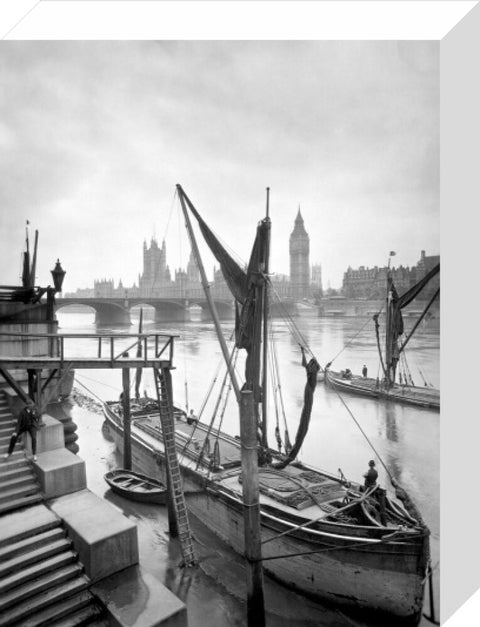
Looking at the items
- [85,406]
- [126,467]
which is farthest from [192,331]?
[126,467]

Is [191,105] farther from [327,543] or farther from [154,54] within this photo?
[327,543]

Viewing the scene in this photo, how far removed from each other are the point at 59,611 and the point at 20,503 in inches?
66.0

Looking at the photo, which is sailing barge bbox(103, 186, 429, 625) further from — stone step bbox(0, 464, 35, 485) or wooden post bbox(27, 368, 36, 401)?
wooden post bbox(27, 368, 36, 401)

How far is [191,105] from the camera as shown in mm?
5629

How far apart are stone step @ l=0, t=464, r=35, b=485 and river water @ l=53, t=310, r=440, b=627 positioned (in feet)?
8.37

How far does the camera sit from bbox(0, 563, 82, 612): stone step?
4.18m

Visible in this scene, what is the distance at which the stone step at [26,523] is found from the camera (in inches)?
188

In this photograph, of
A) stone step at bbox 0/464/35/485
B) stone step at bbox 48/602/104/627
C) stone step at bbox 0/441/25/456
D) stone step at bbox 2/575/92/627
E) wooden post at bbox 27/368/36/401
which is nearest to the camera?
stone step at bbox 2/575/92/627

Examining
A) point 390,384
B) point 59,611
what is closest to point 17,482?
point 59,611

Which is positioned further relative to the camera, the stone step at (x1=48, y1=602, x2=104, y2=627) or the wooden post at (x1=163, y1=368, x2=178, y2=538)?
the wooden post at (x1=163, y1=368, x2=178, y2=538)

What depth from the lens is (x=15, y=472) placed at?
5.81 metres

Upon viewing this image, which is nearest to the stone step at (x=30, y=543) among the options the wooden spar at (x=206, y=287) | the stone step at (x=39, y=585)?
the stone step at (x=39, y=585)

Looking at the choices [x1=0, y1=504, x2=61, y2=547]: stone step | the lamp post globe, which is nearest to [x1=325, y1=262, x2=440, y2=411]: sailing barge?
the lamp post globe

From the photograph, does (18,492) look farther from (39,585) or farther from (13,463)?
(39,585)
